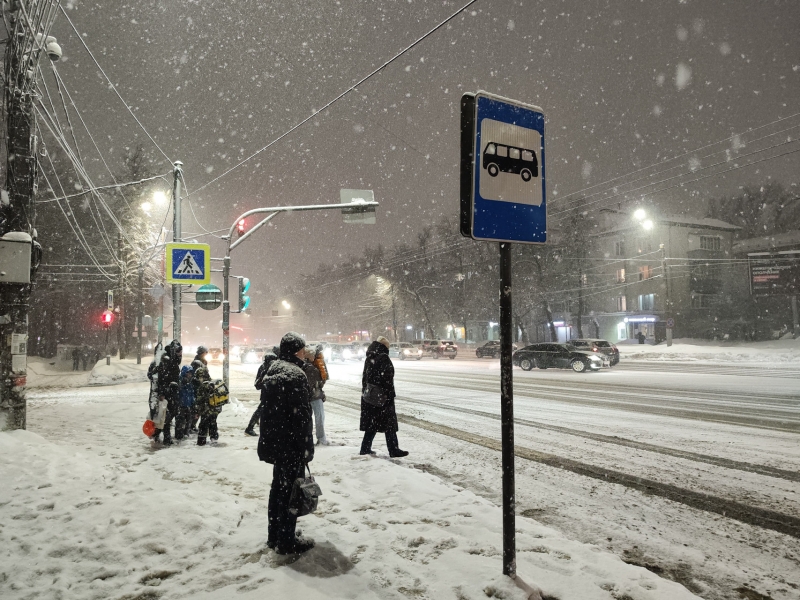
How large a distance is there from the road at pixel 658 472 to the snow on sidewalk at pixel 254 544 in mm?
565

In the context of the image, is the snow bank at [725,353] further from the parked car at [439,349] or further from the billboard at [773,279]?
the parked car at [439,349]

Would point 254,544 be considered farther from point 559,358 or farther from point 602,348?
point 602,348

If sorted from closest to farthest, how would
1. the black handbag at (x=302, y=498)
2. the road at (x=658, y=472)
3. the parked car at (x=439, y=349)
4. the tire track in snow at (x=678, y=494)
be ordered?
the black handbag at (x=302, y=498), the road at (x=658, y=472), the tire track in snow at (x=678, y=494), the parked car at (x=439, y=349)

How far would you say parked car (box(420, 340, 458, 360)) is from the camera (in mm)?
47781

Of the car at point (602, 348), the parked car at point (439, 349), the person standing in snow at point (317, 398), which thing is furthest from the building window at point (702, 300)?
the person standing in snow at point (317, 398)

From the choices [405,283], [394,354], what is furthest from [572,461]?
[405,283]

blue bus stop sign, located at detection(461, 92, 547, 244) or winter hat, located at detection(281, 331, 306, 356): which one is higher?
blue bus stop sign, located at detection(461, 92, 547, 244)

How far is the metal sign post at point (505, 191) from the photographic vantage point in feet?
10.6

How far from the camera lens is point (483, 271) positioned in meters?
57.5

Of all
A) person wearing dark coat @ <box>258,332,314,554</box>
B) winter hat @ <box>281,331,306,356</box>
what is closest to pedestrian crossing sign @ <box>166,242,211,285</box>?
winter hat @ <box>281,331,306,356</box>

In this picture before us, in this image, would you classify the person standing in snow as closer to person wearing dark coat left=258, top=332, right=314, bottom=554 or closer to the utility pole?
person wearing dark coat left=258, top=332, right=314, bottom=554

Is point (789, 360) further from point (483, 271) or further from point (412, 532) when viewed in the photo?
point (412, 532)

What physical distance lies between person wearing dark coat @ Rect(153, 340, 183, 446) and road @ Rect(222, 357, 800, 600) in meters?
4.23

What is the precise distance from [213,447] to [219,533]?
4302 millimetres
